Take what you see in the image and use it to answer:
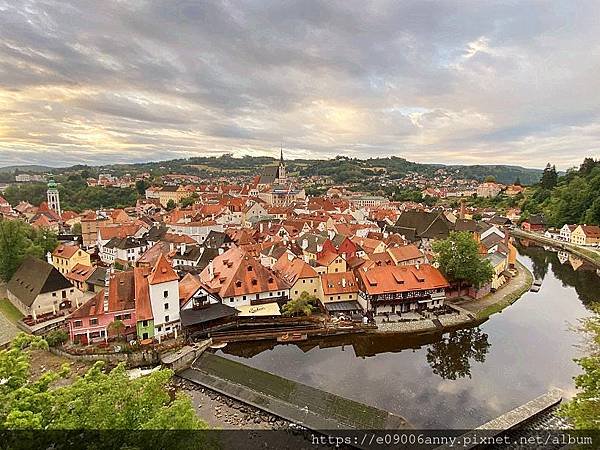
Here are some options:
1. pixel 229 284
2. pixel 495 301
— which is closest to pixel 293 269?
pixel 229 284

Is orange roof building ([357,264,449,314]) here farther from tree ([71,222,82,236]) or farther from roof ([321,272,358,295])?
tree ([71,222,82,236])

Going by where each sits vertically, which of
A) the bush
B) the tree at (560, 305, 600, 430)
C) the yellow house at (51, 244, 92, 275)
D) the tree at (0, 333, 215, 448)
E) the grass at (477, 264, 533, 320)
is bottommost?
the grass at (477, 264, 533, 320)

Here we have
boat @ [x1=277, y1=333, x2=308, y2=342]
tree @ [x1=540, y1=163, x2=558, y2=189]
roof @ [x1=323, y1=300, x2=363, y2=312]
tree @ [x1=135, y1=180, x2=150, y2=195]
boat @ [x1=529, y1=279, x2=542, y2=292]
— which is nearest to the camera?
boat @ [x1=277, y1=333, x2=308, y2=342]

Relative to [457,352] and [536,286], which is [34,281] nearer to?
[457,352]

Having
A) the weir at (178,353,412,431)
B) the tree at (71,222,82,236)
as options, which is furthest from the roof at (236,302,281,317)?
the tree at (71,222,82,236)

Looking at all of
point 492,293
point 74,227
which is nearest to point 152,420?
point 492,293

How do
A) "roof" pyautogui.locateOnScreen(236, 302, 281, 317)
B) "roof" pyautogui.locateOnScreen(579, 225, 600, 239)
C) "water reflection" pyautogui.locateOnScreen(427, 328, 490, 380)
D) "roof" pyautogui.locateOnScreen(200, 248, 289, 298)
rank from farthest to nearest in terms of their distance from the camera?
"roof" pyautogui.locateOnScreen(579, 225, 600, 239), "roof" pyautogui.locateOnScreen(200, 248, 289, 298), "roof" pyautogui.locateOnScreen(236, 302, 281, 317), "water reflection" pyautogui.locateOnScreen(427, 328, 490, 380)

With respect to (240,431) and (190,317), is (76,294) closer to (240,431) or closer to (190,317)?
(190,317)

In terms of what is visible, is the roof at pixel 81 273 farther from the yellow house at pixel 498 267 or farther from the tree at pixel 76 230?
the yellow house at pixel 498 267
